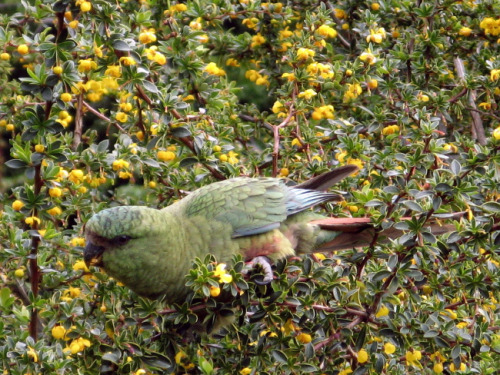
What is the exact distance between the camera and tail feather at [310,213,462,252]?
7.88 ft

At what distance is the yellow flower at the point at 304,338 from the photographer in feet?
7.14

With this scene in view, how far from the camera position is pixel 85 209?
2605mm

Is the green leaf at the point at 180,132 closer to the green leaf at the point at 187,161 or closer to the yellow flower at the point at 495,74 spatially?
the green leaf at the point at 187,161

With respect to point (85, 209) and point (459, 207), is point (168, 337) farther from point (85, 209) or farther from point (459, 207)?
point (459, 207)

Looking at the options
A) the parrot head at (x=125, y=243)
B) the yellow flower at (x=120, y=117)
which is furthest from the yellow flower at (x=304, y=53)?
the parrot head at (x=125, y=243)

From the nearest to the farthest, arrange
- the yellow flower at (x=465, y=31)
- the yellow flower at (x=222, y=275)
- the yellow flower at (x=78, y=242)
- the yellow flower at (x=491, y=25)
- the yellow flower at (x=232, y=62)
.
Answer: the yellow flower at (x=222, y=275) < the yellow flower at (x=78, y=242) < the yellow flower at (x=491, y=25) < the yellow flower at (x=465, y=31) < the yellow flower at (x=232, y=62)

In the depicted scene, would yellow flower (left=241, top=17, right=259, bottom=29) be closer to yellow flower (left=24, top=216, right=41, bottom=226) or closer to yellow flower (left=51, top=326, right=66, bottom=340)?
yellow flower (left=24, top=216, right=41, bottom=226)

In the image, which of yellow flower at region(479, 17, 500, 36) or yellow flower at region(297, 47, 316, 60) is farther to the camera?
yellow flower at region(479, 17, 500, 36)

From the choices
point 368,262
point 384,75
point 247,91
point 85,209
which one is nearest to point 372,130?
point 384,75

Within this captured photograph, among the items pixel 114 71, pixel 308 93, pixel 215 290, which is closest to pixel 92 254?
pixel 215 290

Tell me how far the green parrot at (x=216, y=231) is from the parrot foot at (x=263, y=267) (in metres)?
0.02

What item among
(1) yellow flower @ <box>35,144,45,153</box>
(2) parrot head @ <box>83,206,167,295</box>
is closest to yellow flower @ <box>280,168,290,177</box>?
(2) parrot head @ <box>83,206,167,295</box>

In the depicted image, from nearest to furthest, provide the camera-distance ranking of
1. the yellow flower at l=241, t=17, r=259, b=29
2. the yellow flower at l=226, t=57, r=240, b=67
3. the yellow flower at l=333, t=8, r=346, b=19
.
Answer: the yellow flower at l=241, t=17, r=259, b=29 → the yellow flower at l=226, t=57, r=240, b=67 → the yellow flower at l=333, t=8, r=346, b=19

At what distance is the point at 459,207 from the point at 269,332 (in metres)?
0.74
